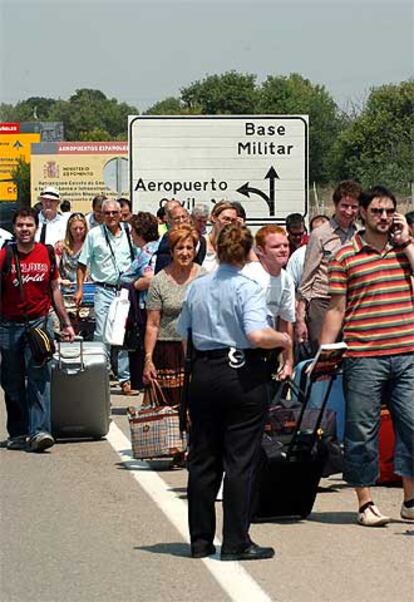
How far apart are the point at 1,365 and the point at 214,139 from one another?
27.6ft

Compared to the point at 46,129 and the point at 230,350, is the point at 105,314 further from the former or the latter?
the point at 46,129

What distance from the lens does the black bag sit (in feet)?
40.8

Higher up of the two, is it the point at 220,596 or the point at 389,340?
the point at 389,340

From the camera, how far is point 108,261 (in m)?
16.5

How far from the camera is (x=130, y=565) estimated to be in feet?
27.3

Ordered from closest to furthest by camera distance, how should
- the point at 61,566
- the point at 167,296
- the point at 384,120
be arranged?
the point at 61,566 → the point at 167,296 → the point at 384,120

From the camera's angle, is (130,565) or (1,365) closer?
(130,565)

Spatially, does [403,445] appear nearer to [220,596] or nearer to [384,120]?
[220,596]

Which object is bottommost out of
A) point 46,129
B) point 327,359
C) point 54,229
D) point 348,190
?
point 327,359

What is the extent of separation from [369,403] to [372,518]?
69 cm

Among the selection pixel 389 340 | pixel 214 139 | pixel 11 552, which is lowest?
pixel 11 552

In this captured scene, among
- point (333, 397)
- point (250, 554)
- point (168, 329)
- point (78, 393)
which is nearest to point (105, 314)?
point (78, 393)

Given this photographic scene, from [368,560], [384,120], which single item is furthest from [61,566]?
[384,120]

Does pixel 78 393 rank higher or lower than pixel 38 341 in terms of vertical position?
lower
